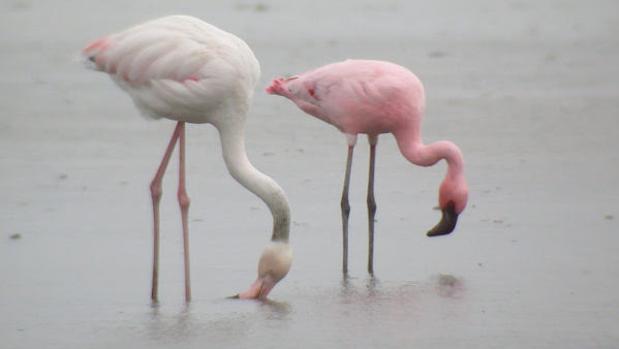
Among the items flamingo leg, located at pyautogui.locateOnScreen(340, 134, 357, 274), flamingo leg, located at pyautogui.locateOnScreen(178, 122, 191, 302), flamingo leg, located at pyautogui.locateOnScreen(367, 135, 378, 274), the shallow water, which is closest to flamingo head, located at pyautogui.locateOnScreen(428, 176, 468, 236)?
the shallow water

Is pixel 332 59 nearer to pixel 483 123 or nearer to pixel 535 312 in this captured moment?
pixel 483 123

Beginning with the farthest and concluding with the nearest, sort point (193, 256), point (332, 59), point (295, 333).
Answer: point (332, 59) → point (193, 256) → point (295, 333)

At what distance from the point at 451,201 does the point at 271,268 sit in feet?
3.92

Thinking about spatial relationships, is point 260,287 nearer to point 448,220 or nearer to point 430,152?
point 448,220

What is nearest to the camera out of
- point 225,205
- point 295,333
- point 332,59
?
point 295,333

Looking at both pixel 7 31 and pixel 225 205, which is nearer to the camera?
pixel 225 205

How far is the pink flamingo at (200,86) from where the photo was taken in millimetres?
6934

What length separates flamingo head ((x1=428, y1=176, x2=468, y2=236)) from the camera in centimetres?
754

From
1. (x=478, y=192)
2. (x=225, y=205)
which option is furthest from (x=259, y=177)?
(x=478, y=192)

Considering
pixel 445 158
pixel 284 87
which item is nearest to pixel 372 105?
pixel 445 158

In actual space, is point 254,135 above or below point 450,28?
below

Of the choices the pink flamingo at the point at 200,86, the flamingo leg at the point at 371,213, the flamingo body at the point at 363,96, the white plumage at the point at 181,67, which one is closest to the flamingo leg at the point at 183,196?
the pink flamingo at the point at 200,86

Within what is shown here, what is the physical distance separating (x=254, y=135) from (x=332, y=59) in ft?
→ 12.1

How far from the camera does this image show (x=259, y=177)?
7016 millimetres
